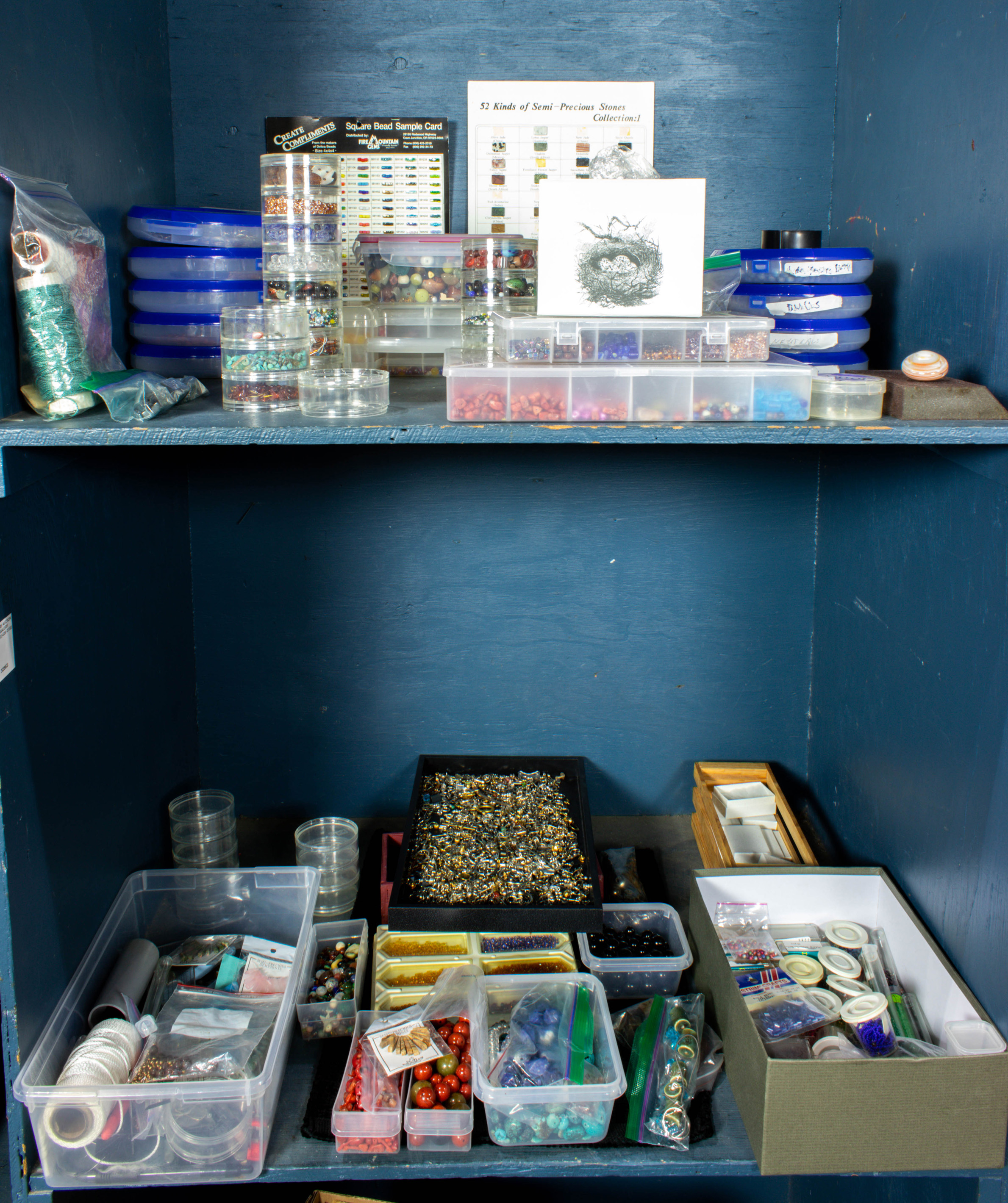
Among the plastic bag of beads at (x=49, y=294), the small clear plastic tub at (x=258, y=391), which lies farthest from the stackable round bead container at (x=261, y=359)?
the plastic bag of beads at (x=49, y=294)

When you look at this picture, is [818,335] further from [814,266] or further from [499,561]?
[499,561]

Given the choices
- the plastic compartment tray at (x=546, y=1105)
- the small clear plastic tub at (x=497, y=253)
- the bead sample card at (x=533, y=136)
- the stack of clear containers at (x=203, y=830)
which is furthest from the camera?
the stack of clear containers at (x=203, y=830)

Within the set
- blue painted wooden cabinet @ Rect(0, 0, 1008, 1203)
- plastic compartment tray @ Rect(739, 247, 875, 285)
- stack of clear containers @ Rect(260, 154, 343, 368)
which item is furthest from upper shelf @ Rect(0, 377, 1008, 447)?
plastic compartment tray @ Rect(739, 247, 875, 285)

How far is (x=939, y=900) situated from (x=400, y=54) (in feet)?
5.25

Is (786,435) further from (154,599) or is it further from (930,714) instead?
(154,599)

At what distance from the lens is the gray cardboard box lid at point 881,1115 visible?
120cm

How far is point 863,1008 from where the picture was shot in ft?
4.72

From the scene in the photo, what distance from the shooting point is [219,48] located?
1.75 m

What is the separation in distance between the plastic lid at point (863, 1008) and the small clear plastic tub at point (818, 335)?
96 cm

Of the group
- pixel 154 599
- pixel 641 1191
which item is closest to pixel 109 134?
pixel 154 599

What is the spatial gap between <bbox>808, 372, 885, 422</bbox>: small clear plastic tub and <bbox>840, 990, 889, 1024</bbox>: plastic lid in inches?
31.9

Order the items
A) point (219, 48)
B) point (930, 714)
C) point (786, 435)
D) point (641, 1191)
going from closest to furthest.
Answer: point (786, 435), point (930, 714), point (219, 48), point (641, 1191)

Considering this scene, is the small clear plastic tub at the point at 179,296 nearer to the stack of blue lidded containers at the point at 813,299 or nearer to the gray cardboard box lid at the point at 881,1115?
the stack of blue lidded containers at the point at 813,299

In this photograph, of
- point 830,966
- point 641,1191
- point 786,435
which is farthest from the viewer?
point 641,1191
